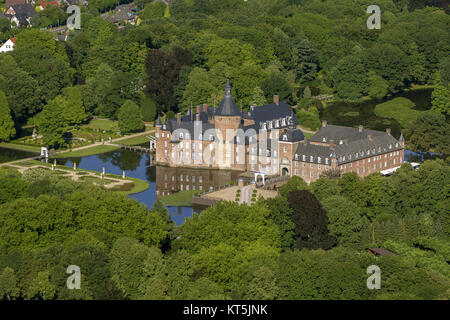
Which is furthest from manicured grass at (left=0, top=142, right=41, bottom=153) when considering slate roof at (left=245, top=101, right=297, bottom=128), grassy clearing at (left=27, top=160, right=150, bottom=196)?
slate roof at (left=245, top=101, right=297, bottom=128)

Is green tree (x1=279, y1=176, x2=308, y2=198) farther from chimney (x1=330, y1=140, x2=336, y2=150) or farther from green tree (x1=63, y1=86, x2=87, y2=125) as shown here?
green tree (x1=63, y1=86, x2=87, y2=125)

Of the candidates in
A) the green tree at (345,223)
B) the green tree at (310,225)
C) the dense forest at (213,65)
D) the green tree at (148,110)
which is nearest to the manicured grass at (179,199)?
the green tree at (310,225)

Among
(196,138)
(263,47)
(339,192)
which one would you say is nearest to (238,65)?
(263,47)

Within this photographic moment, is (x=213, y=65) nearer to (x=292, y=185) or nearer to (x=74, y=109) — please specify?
(x=74, y=109)

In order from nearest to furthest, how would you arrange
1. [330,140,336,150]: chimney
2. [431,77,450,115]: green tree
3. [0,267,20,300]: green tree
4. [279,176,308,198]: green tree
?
1. [0,267,20,300]: green tree
2. [279,176,308,198]: green tree
3. [330,140,336,150]: chimney
4. [431,77,450,115]: green tree

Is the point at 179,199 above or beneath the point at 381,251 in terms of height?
above

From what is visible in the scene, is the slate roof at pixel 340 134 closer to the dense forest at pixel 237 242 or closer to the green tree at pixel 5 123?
the dense forest at pixel 237 242

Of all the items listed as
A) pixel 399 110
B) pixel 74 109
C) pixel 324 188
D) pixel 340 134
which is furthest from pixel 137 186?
pixel 399 110
